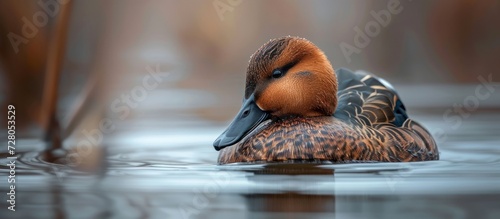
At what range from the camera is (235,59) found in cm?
1006

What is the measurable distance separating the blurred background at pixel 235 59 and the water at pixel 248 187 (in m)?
0.65

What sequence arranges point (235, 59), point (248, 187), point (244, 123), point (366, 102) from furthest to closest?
point (235, 59), point (366, 102), point (244, 123), point (248, 187)

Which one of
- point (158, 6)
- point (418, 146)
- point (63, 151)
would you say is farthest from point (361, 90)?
point (158, 6)

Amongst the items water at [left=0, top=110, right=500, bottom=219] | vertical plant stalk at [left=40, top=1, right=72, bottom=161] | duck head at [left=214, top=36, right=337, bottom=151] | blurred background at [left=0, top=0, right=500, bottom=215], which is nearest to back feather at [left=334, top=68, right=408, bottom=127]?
duck head at [left=214, top=36, right=337, bottom=151]

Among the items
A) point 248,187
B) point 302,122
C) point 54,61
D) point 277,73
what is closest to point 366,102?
point 302,122

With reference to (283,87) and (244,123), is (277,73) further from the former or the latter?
(244,123)

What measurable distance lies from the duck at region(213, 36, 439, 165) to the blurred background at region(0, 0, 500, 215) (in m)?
0.84

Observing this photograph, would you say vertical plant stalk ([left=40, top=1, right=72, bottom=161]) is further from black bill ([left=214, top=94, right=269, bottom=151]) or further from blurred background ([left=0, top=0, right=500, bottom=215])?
black bill ([left=214, top=94, right=269, bottom=151])

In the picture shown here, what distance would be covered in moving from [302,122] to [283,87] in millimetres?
232

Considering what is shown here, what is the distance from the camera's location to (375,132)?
621 centimetres

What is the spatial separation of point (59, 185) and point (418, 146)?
221 cm

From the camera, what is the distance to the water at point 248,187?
4645 mm

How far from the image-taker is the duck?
6.04 metres

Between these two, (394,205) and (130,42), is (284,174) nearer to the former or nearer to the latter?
(394,205)
